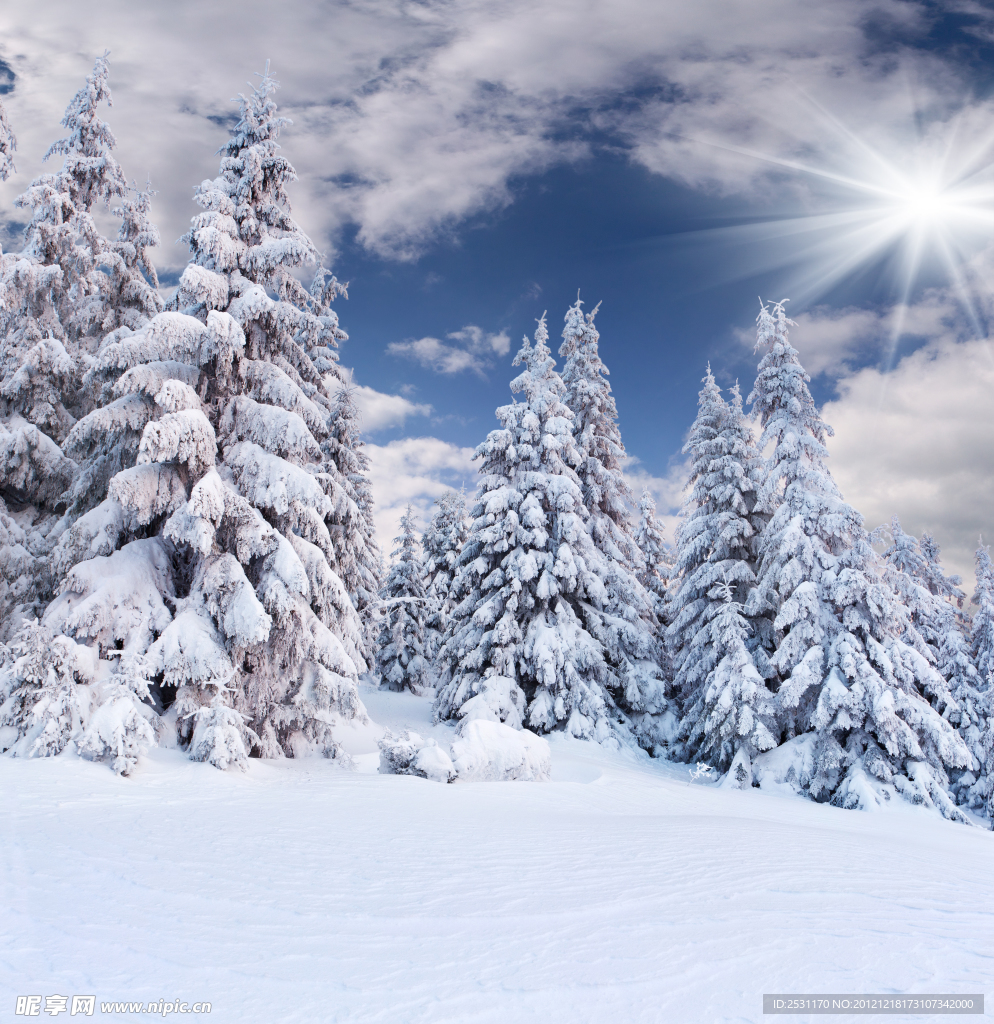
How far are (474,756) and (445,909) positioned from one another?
23.9ft

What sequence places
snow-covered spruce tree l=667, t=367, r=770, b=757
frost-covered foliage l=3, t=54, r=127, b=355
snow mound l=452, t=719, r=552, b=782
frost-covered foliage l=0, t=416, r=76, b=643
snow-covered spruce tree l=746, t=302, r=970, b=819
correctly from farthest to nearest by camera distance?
snow-covered spruce tree l=667, t=367, r=770, b=757 → frost-covered foliage l=3, t=54, r=127, b=355 → snow-covered spruce tree l=746, t=302, r=970, b=819 → frost-covered foliage l=0, t=416, r=76, b=643 → snow mound l=452, t=719, r=552, b=782

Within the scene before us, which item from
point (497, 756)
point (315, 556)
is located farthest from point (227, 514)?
point (497, 756)

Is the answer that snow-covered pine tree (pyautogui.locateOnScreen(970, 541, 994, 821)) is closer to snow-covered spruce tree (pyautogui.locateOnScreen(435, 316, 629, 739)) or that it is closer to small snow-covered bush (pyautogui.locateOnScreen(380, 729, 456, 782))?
snow-covered spruce tree (pyautogui.locateOnScreen(435, 316, 629, 739))

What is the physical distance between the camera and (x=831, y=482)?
16328 millimetres

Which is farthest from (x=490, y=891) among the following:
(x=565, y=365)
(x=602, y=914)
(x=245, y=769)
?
(x=565, y=365)

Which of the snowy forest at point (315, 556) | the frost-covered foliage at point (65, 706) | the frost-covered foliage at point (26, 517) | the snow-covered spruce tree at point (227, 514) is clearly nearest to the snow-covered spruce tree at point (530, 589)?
the snowy forest at point (315, 556)

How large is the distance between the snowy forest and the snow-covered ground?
2.86 meters

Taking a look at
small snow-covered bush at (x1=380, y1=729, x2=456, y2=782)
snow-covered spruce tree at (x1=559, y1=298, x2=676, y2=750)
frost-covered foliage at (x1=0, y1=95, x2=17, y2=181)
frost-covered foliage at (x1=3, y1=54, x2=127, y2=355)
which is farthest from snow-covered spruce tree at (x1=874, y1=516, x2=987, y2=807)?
frost-covered foliage at (x1=0, y1=95, x2=17, y2=181)

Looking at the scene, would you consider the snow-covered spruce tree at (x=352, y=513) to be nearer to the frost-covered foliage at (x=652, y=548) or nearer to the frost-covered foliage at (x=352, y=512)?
the frost-covered foliage at (x=352, y=512)

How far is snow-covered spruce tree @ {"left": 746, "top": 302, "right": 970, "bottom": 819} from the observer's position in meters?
13.7

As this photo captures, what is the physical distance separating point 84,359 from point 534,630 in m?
13.9

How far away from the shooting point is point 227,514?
430 inches

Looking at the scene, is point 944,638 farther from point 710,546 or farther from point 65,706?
point 65,706

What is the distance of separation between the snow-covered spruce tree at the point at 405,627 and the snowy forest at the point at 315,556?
10002 mm
